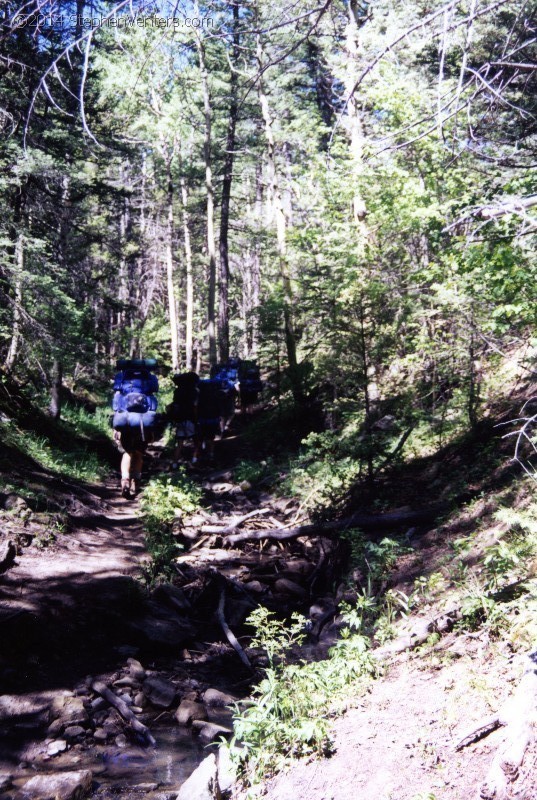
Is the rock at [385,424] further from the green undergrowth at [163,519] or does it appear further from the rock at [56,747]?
the rock at [56,747]

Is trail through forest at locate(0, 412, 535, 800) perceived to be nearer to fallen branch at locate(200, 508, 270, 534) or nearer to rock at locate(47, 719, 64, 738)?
rock at locate(47, 719, 64, 738)

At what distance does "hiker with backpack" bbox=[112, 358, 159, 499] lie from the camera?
376 inches

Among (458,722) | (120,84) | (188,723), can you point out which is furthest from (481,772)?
(120,84)

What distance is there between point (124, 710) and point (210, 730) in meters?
0.67

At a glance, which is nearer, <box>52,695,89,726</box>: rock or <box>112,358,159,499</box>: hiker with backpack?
<box>52,695,89,726</box>: rock

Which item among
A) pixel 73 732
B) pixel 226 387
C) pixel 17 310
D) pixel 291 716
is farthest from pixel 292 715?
pixel 226 387

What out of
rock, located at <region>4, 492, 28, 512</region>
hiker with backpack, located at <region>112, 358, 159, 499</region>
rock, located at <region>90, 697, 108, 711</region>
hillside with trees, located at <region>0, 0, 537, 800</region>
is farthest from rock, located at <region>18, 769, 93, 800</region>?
hiker with backpack, located at <region>112, 358, 159, 499</region>

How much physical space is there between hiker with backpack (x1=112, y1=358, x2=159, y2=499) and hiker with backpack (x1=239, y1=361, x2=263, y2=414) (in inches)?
442

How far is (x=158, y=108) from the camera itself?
2455cm

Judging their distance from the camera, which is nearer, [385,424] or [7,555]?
[7,555]

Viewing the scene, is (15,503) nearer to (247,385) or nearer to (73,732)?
(73,732)

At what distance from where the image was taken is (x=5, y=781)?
349 centimetres

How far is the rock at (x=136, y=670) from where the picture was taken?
4.99m

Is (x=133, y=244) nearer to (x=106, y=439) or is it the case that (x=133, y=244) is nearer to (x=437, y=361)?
(x=106, y=439)
